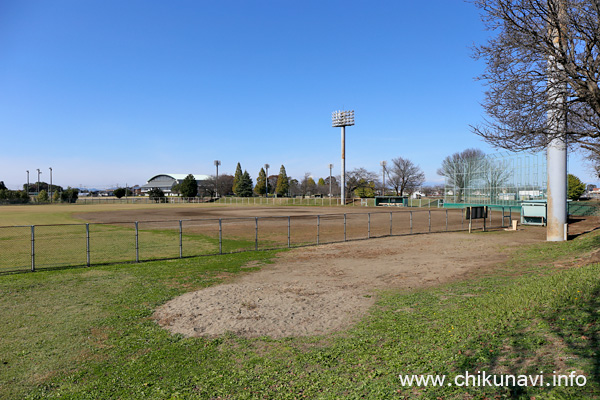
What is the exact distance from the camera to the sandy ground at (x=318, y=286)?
741 cm

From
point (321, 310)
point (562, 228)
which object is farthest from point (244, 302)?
point (562, 228)

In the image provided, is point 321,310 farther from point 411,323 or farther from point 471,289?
point 471,289

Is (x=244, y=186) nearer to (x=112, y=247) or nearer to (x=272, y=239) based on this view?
(x=272, y=239)

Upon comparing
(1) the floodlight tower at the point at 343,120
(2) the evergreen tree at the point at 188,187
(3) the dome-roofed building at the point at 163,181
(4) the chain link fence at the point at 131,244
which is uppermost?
(1) the floodlight tower at the point at 343,120

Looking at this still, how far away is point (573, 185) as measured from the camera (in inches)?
2936

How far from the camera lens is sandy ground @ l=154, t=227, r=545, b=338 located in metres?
7.41

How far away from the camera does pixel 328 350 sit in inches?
237

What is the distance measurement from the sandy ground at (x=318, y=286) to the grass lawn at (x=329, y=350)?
1.69 feet

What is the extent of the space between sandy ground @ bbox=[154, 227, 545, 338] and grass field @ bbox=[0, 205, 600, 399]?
50cm

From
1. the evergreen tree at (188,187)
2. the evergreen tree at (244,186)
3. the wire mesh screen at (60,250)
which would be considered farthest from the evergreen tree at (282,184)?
the wire mesh screen at (60,250)

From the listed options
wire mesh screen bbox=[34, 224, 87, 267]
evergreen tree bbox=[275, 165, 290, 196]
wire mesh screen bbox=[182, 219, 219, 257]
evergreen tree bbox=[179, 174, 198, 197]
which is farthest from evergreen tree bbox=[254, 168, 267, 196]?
wire mesh screen bbox=[34, 224, 87, 267]

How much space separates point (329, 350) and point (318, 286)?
4520 millimetres

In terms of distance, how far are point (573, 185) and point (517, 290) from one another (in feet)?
275

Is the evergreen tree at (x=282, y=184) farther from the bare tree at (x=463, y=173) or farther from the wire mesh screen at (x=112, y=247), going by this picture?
the wire mesh screen at (x=112, y=247)
